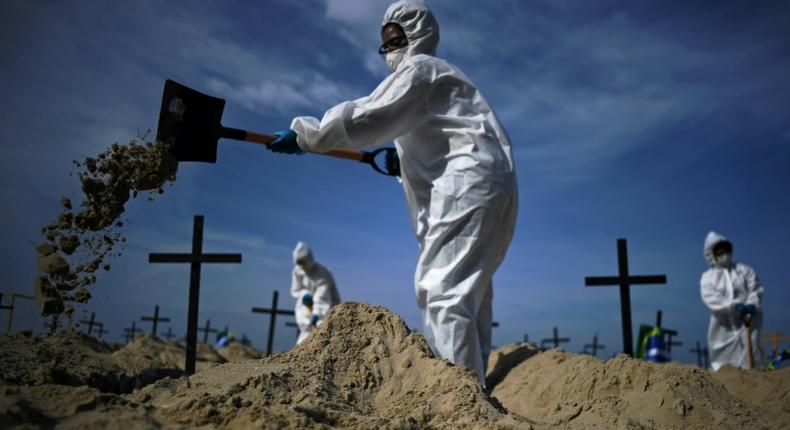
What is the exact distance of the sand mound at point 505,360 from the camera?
6.07m

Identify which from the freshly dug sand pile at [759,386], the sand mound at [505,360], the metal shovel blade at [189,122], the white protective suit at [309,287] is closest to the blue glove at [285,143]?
the metal shovel blade at [189,122]

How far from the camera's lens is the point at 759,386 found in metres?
6.60

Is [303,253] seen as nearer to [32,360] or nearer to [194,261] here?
[194,261]

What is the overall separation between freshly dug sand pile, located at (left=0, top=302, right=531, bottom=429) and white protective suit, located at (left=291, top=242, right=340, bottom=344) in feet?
31.9

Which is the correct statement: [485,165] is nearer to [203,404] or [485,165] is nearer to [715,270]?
[203,404]

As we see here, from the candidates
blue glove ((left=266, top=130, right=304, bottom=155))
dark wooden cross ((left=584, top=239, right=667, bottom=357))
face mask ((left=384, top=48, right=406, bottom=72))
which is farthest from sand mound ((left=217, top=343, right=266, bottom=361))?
face mask ((left=384, top=48, right=406, bottom=72))

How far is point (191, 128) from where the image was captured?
4695 millimetres

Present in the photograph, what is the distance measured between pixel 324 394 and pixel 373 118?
6.75ft

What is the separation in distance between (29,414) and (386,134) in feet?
9.38

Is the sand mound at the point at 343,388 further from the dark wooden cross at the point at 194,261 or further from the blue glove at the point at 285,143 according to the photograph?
the dark wooden cross at the point at 194,261

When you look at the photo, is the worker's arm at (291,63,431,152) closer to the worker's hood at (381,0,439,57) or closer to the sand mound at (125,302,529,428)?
the worker's hood at (381,0,439,57)

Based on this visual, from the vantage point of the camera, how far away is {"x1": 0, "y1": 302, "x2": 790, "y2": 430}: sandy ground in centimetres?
225

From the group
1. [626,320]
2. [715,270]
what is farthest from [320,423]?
[715,270]

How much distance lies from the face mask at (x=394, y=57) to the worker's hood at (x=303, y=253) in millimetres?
9469
